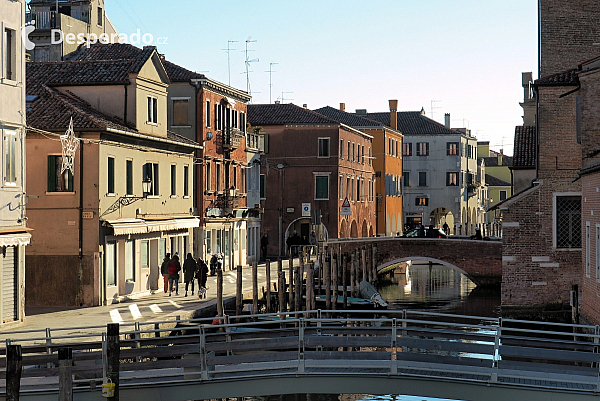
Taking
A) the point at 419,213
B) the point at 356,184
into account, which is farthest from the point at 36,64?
the point at 419,213

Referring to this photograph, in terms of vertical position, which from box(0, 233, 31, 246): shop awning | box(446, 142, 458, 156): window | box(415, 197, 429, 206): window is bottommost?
box(0, 233, 31, 246): shop awning

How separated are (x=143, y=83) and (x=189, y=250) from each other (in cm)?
788

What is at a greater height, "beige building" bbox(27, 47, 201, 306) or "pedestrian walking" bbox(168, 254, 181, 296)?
"beige building" bbox(27, 47, 201, 306)

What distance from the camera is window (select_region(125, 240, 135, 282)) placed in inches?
1183

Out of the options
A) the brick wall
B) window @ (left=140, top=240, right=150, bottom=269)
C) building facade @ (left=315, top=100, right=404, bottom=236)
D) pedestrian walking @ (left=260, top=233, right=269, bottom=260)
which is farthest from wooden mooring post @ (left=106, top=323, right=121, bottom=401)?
building facade @ (left=315, top=100, right=404, bottom=236)

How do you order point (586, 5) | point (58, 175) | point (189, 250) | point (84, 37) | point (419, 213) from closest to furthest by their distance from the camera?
point (58, 175) < point (586, 5) < point (189, 250) < point (84, 37) < point (419, 213)

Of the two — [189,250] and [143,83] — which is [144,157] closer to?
[143,83]

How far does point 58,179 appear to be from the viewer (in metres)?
28.1

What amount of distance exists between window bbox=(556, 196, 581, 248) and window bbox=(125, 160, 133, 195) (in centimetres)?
1299

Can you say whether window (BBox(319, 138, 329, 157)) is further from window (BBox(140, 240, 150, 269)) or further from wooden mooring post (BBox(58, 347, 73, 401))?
wooden mooring post (BBox(58, 347, 73, 401))

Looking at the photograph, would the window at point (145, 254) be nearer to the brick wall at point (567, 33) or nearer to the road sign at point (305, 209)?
the brick wall at point (567, 33)

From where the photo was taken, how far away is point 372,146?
6675 centimetres

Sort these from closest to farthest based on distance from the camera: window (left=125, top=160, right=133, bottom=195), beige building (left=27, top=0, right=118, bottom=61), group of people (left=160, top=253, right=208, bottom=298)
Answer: window (left=125, top=160, right=133, bottom=195)
group of people (left=160, top=253, right=208, bottom=298)
beige building (left=27, top=0, right=118, bottom=61)

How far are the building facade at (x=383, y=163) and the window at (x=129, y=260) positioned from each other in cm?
3505
